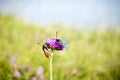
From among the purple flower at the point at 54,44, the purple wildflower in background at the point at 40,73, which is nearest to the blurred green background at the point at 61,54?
the purple wildflower in background at the point at 40,73

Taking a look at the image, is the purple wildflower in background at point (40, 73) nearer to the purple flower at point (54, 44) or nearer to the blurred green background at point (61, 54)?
the blurred green background at point (61, 54)

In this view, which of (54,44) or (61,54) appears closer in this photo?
(54,44)

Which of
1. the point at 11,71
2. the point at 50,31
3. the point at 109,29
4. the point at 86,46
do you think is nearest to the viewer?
the point at 11,71

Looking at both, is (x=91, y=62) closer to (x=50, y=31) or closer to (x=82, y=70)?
(x=82, y=70)

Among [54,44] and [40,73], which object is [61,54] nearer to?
[40,73]

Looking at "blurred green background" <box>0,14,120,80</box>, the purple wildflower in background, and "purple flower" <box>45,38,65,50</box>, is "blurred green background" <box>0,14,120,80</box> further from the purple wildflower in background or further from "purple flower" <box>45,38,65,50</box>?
"purple flower" <box>45,38,65,50</box>

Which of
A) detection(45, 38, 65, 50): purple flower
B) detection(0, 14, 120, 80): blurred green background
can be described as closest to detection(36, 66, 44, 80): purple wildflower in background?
detection(0, 14, 120, 80): blurred green background

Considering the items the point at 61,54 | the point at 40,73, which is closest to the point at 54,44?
the point at 40,73

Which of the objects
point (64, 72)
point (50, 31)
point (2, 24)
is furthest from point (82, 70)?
point (2, 24)
